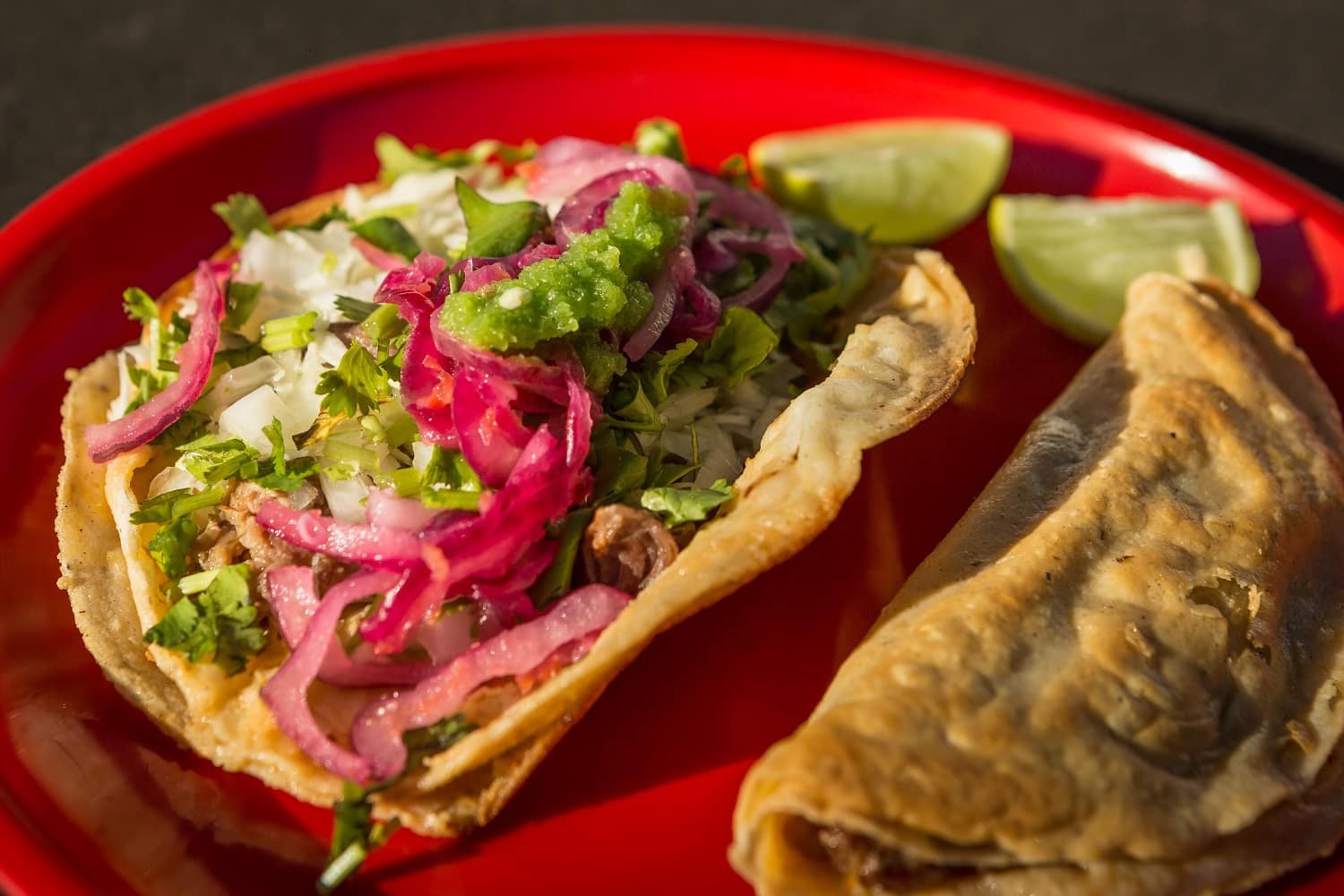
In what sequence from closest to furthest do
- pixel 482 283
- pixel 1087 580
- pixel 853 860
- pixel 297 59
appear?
pixel 853 860 → pixel 1087 580 → pixel 482 283 → pixel 297 59

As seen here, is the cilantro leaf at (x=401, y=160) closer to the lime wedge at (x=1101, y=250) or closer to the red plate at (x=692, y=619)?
the red plate at (x=692, y=619)

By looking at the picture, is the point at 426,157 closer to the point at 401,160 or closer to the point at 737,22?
the point at 401,160

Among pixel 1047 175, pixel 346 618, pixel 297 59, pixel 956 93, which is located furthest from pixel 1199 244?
pixel 297 59

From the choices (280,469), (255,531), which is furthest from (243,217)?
(255,531)

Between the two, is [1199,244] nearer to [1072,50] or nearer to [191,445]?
[1072,50]

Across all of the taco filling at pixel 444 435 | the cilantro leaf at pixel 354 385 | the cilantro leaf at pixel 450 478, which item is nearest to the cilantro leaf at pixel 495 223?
the taco filling at pixel 444 435

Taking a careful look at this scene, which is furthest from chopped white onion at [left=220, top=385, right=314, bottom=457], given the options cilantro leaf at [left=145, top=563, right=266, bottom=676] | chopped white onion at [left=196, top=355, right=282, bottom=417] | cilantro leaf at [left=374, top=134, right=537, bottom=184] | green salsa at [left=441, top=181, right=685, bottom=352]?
cilantro leaf at [left=374, top=134, right=537, bottom=184]

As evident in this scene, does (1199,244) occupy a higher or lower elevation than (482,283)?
lower

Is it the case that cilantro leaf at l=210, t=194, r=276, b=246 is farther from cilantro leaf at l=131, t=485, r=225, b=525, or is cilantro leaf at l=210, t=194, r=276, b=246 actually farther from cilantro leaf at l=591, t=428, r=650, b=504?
cilantro leaf at l=591, t=428, r=650, b=504
